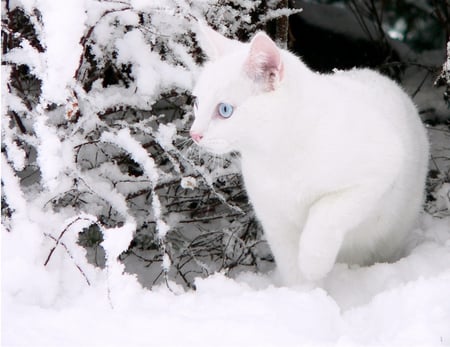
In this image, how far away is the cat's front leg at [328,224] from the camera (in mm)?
2262

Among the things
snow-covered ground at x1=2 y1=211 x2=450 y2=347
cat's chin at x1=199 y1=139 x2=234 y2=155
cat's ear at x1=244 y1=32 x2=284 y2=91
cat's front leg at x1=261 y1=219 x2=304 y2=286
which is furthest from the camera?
cat's front leg at x1=261 y1=219 x2=304 y2=286

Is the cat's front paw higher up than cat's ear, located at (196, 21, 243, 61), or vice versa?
cat's ear, located at (196, 21, 243, 61)

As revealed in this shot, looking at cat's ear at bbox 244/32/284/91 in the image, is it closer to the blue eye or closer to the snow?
the blue eye

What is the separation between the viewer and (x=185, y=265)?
3.40m

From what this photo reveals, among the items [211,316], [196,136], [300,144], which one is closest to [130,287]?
[211,316]

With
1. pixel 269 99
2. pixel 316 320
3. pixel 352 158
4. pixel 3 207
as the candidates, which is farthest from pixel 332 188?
pixel 3 207

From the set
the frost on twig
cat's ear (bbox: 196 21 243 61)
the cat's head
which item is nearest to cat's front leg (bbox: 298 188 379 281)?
the cat's head

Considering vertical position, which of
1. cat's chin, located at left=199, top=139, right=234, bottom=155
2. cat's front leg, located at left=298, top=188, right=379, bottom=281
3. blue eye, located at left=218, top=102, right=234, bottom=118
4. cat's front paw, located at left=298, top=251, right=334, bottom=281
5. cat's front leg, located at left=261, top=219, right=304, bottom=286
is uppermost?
blue eye, located at left=218, top=102, right=234, bottom=118

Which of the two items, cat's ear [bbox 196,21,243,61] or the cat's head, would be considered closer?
the cat's head

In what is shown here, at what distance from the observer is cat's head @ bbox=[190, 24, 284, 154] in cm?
207

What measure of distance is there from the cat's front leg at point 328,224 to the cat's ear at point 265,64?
0.47 m

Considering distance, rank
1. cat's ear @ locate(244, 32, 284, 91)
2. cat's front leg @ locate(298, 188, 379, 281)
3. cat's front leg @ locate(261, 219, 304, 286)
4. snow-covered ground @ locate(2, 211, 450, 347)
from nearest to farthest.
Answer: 1. snow-covered ground @ locate(2, 211, 450, 347)
2. cat's ear @ locate(244, 32, 284, 91)
3. cat's front leg @ locate(298, 188, 379, 281)
4. cat's front leg @ locate(261, 219, 304, 286)

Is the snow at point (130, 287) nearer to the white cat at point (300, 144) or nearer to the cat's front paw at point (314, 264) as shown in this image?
the cat's front paw at point (314, 264)

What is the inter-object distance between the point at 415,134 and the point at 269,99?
101 centimetres
